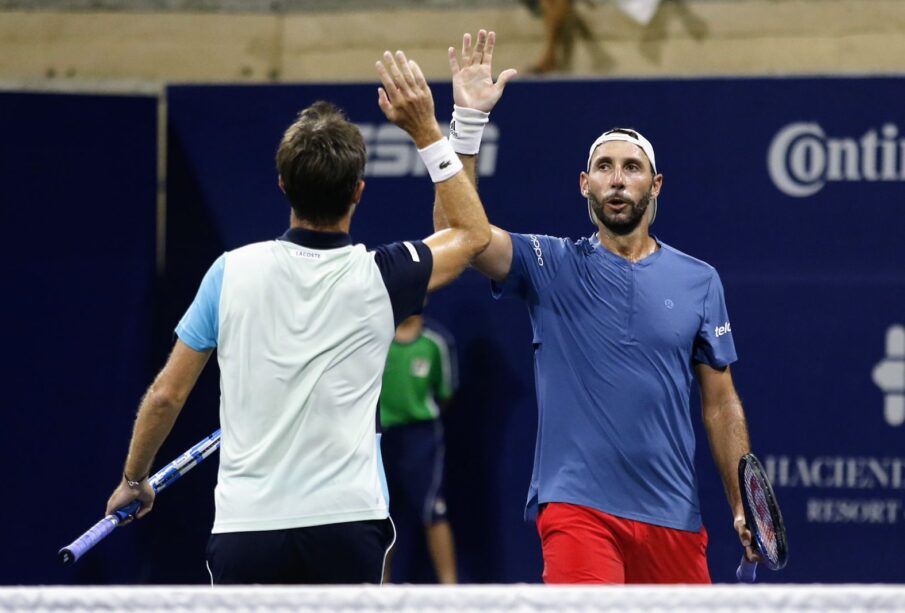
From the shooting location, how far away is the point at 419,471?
697 cm

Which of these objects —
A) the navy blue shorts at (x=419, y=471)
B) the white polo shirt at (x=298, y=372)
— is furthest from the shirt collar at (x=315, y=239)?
the navy blue shorts at (x=419, y=471)

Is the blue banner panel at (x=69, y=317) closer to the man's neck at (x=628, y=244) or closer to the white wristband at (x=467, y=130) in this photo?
the man's neck at (x=628, y=244)

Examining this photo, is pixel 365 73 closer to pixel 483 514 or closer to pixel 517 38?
pixel 517 38

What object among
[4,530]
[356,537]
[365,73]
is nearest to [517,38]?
[365,73]

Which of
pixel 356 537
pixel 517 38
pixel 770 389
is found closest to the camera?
pixel 356 537

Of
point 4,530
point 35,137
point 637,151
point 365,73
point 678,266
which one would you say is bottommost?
point 4,530

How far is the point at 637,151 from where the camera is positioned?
4293mm

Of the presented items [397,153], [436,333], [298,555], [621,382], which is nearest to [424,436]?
[436,333]

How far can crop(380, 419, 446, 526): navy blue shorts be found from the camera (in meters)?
6.95

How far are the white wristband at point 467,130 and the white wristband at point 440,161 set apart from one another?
0.41m

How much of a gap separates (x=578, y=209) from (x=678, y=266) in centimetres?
252

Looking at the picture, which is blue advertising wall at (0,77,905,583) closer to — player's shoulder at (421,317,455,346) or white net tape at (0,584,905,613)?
player's shoulder at (421,317,455,346)

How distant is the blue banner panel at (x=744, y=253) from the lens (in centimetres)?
655

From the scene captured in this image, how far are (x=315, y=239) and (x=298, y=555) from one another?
695 mm
